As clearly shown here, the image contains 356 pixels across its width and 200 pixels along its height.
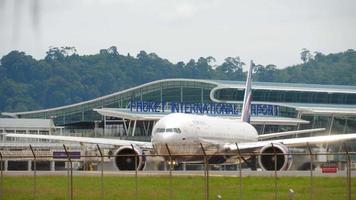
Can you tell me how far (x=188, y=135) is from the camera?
8681cm

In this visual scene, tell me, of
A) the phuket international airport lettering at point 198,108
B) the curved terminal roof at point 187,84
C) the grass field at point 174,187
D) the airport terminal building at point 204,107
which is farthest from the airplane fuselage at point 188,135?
the curved terminal roof at point 187,84

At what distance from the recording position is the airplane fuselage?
8594cm

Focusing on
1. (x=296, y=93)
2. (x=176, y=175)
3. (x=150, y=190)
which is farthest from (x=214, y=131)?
(x=296, y=93)

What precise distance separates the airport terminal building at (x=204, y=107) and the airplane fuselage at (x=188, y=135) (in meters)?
49.0

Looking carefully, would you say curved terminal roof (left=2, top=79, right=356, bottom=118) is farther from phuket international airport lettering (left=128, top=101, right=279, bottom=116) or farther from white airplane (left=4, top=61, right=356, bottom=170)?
white airplane (left=4, top=61, right=356, bottom=170)

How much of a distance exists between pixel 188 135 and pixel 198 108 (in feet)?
215

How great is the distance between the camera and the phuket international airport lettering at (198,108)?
480 feet

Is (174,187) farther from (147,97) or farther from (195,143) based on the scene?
(147,97)

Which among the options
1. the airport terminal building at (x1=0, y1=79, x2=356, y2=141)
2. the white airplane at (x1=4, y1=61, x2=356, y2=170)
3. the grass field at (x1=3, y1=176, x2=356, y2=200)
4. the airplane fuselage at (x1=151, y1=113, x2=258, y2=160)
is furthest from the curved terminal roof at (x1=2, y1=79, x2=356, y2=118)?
the grass field at (x1=3, y1=176, x2=356, y2=200)

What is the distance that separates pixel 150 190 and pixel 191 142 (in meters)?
26.2

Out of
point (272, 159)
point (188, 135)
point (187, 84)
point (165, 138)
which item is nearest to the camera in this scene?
point (165, 138)

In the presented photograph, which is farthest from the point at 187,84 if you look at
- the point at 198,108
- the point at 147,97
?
the point at 198,108

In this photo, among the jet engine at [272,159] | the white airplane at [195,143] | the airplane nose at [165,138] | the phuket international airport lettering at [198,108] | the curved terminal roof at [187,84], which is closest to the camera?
the jet engine at [272,159]

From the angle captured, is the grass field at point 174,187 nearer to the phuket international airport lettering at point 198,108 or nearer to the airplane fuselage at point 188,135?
the airplane fuselage at point 188,135
